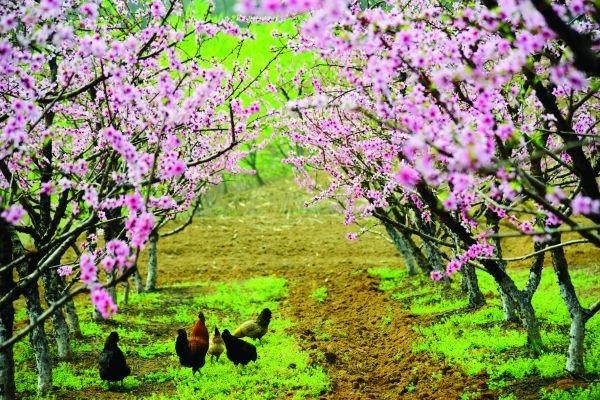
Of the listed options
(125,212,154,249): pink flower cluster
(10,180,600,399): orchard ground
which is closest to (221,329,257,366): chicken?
(10,180,600,399): orchard ground

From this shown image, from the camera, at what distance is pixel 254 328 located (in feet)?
43.3

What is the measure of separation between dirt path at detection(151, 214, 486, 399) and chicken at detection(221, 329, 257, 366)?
1.45 m

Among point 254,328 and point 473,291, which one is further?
point 473,291

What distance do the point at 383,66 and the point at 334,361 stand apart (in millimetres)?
8078

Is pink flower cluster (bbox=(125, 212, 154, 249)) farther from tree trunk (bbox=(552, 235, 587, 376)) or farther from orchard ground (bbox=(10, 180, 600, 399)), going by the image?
tree trunk (bbox=(552, 235, 587, 376))

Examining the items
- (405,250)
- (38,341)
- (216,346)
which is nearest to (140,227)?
(38,341)

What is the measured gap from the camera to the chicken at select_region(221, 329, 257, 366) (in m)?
11.4

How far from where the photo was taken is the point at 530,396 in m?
A: 8.00

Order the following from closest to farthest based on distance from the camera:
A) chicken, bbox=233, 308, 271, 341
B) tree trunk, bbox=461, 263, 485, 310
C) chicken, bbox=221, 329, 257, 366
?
1. chicken, bbox=221, 329, 257, 366
2. chicken, bbox=233, 308, 271, 341
3. tree trunk, bbox=461, 263, 485, 310

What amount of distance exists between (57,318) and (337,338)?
21.4 feet

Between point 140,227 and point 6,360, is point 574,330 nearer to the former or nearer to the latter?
point 140,227

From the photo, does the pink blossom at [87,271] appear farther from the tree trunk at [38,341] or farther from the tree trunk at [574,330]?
the tree trunk at [574,330]

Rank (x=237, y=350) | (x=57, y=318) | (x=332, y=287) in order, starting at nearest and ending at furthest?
1. (x=237, y=350)
2. (x=57, y=318)
3. (x=332, y=287)

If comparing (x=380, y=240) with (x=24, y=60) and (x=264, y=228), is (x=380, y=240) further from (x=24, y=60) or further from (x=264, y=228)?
(x=24, y=60)
